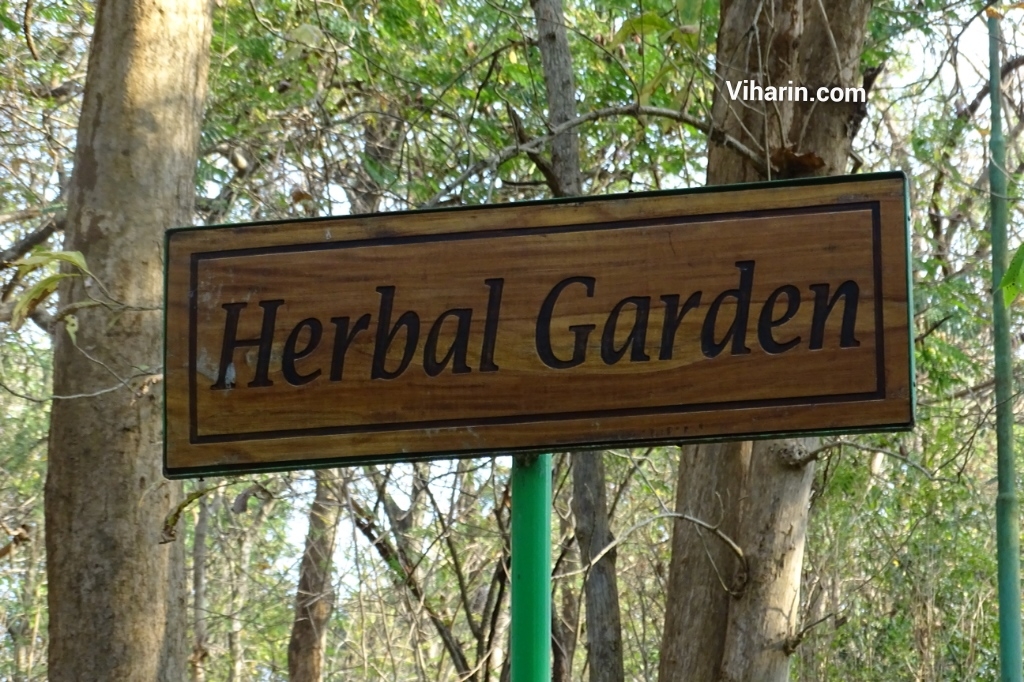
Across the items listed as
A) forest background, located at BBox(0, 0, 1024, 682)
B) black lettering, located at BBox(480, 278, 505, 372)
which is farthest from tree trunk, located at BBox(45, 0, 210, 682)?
black lettering, located at BBox(480, 278, 505, 372)

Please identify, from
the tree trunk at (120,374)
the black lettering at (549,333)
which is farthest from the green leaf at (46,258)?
the black lettering at (549,333)

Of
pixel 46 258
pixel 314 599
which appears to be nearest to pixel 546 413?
pixel 46 258

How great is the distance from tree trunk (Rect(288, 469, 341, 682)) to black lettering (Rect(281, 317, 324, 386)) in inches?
155

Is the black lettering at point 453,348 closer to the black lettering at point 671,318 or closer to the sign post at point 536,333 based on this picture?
the sign post at point 536,333

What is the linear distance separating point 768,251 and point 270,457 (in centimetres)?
69

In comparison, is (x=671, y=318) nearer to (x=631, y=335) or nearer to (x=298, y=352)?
(x=631, y=335)

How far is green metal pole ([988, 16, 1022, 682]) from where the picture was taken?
318 centimetres

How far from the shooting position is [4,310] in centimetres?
569

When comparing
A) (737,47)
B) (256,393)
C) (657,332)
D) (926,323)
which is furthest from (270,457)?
(926,323)

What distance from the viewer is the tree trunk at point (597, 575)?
4266 millimetres

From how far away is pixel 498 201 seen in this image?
370 cm

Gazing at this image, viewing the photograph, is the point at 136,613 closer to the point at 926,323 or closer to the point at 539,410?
the point at 539,410

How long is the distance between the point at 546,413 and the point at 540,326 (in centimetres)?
11

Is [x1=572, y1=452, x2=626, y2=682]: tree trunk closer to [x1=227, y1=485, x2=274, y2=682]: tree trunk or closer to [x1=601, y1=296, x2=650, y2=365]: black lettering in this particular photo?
[x1=227, y1=485, x2=274, y2=682]: tree trunk
